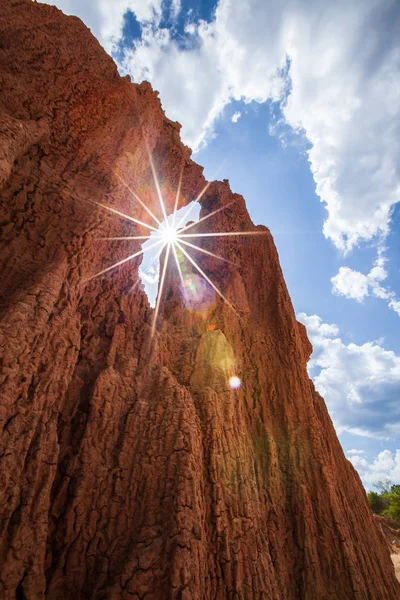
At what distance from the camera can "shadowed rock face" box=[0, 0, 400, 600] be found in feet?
19.4

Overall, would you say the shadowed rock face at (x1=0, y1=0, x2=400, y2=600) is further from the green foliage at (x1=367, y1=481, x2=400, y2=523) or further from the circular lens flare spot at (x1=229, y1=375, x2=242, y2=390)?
the green foliage at (x1=367, y1=481, x2=400, y2=523)

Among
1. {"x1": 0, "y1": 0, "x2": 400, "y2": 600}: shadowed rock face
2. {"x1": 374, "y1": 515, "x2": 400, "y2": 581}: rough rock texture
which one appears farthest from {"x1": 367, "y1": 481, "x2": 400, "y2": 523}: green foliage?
{"x1": 0, "y1": 0, "x2": 400, "y2": 600}: shadowed rock face

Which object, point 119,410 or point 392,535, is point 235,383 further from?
point 392,535

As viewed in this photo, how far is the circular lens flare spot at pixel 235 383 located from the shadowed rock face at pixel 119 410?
37 cm

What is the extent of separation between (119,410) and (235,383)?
525 cm

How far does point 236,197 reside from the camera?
20.1 m

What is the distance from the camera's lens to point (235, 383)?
11.8m

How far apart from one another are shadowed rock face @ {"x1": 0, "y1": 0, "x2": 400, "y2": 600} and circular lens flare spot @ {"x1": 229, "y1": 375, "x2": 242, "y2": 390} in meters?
0.37

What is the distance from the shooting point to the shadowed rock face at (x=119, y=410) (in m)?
5.90

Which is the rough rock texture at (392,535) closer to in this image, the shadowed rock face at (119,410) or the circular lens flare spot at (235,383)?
the shadowed rock face at (119,410)

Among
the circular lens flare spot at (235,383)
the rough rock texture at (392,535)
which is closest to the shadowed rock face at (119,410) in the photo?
the circular lens flare spot at (235,383)

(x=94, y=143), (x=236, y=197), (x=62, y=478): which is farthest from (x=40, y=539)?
(x=236, y=197)

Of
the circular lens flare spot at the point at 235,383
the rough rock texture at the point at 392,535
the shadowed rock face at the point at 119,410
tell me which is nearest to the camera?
the shadowed rock face at the point at 119,410

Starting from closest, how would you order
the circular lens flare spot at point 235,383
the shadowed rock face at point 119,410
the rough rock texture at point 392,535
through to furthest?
the shadowed rock face at point 119,410
the circular lens flare spot at point 235,383
the rough rock texture at point 392,535
